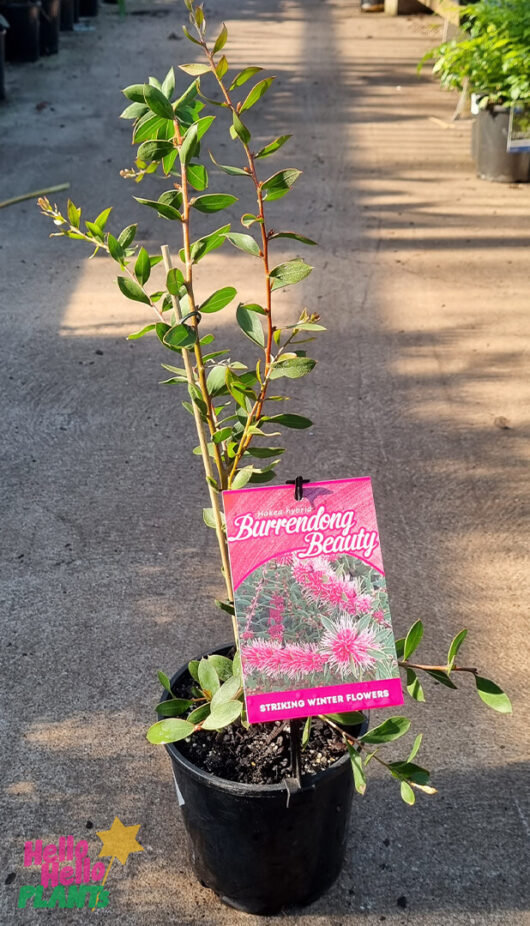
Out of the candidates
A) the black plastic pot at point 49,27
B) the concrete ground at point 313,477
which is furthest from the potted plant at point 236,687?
the black plastic pot at point 49,27

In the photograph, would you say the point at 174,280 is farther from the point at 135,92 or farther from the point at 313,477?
the point at 313,477

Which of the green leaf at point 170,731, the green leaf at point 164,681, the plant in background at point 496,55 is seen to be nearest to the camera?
the green leaf at point 170,731

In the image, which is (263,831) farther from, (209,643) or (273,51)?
(273,51)

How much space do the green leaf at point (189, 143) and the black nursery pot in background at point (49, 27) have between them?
8.81 meters

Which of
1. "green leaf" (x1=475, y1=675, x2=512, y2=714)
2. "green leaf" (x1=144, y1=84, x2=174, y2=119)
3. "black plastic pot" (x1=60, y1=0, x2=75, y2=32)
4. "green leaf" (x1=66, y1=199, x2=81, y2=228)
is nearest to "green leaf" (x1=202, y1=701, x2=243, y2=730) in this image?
"green leaf" (x1=475, y1=675, x2=512, y2=714)

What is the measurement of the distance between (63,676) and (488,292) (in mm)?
3422

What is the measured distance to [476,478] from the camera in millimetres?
3852

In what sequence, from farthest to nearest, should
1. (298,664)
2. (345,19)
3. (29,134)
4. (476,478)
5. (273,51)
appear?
(345,19) → (273,51) → (29,134) → (476,478) → (298,664)

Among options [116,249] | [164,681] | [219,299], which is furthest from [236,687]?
[116,249]

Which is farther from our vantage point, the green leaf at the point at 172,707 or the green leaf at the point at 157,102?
the green leaf at the point at 172,707

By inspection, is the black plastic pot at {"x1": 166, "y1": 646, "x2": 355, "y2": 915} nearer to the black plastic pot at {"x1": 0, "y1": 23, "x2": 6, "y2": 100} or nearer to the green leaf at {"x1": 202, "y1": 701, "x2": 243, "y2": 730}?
the green leaf at {"x1": 202, "y1": 701, "x2": 243, "y2": 730}

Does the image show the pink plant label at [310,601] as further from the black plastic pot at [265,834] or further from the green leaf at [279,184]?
the green leaf at [279,184]

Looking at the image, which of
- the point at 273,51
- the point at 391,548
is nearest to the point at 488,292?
the point at 391,548

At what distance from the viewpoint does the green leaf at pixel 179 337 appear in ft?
5.90
